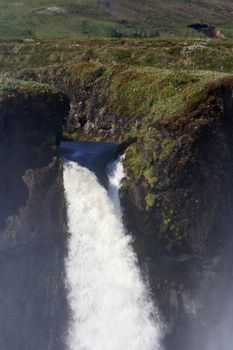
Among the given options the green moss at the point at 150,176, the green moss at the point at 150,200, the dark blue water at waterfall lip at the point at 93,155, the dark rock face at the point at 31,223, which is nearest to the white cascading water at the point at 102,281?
the dark rock face at the point at 31,223

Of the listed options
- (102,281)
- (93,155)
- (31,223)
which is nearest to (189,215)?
(102,281)

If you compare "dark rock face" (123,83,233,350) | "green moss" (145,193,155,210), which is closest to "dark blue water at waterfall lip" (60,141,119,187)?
"dark rock face" (123,83,233,350)

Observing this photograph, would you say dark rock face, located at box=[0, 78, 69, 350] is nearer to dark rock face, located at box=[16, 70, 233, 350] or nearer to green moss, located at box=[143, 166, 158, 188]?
dark rock face, located at box=[16, 70, 233, 350]

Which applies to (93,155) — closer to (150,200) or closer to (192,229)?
(150,200)

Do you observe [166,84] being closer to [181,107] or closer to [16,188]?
[181,107]

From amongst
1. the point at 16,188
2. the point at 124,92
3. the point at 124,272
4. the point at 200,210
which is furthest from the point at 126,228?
the point at 124,92
